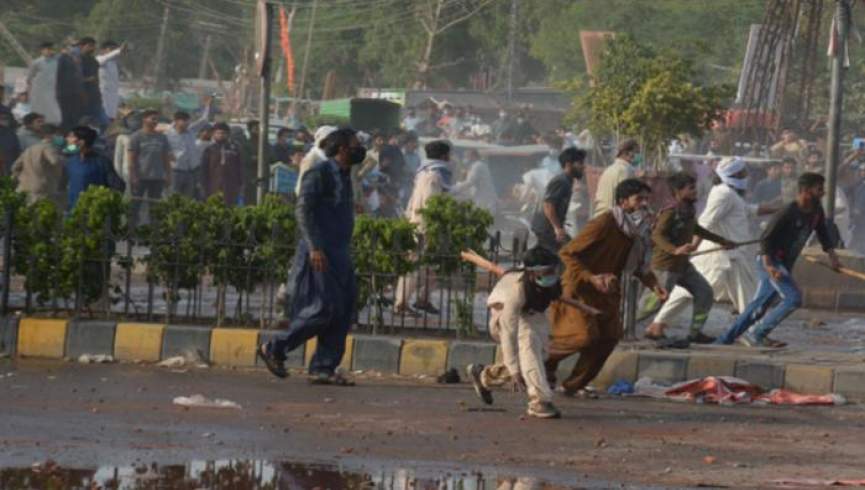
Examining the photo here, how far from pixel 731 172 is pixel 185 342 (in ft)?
14.5

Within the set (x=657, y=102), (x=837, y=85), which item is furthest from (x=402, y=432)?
(x=657, y=102)

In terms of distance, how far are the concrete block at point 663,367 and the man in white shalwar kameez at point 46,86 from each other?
11.8 meters

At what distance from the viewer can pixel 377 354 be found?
12930 mm

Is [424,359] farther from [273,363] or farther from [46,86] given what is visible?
[46,86]

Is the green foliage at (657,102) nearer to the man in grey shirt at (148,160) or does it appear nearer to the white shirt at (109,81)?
the white shirt at (109,81)

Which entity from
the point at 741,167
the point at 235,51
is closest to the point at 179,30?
the point at 235,51

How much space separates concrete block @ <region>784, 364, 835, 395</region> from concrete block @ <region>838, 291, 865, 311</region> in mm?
7069

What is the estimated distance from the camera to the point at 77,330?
13.1m

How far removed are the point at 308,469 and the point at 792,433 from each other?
307 centimetres

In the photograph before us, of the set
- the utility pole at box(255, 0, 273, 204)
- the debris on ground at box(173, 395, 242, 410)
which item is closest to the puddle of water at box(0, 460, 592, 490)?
the debris on ground at box(173, 395, 242, 410)

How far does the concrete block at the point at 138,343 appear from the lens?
42.7 feet

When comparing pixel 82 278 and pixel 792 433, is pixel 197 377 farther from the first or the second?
pixel 792 433

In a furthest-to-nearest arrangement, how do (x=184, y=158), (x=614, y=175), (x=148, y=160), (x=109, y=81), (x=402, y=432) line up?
(x=109, y=81) < (x=184, y=158) < (x=148, y=160) < (x=614, y=175) < (x=402, y=432)

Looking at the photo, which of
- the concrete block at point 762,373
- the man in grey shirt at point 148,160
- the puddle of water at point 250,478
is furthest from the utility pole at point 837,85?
the puddle of water at point 250,478
